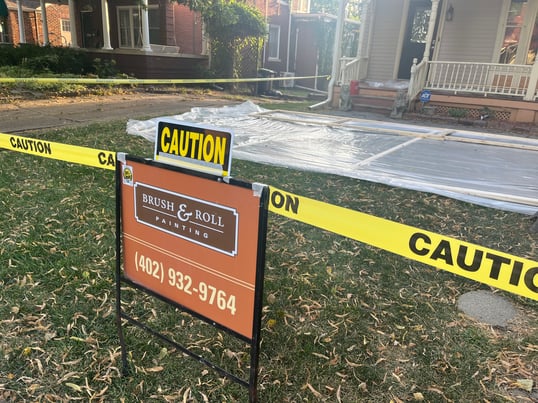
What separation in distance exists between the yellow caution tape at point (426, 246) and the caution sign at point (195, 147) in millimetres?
851

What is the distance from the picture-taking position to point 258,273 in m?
1.70

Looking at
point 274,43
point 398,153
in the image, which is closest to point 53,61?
point 274,43

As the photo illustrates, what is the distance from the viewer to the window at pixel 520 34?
37.8 ft

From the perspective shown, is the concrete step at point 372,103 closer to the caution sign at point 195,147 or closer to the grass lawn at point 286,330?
the grass lawn at point 286,330

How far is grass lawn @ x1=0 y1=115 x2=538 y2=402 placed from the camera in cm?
226

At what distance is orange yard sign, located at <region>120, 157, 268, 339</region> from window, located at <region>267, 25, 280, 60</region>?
75.1 ft

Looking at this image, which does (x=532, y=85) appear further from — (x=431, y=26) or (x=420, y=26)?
(x=420, y=26)

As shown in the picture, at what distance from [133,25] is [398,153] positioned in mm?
16186

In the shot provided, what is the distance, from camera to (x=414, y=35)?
13719 mm

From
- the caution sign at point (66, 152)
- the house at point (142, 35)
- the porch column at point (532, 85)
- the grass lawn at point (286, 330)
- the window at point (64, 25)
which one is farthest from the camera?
the window at point (64, 25)

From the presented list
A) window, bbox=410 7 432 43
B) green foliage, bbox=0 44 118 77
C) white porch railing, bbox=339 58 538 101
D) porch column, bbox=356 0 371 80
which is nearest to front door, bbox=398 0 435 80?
window, bbox=410 7 432 43

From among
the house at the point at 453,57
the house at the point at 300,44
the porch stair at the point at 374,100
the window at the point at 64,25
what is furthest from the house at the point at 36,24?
A: the porch stair at the point at 374,100

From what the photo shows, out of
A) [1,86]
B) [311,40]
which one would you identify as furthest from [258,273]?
[311,40]

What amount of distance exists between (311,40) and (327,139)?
18.5 meters
